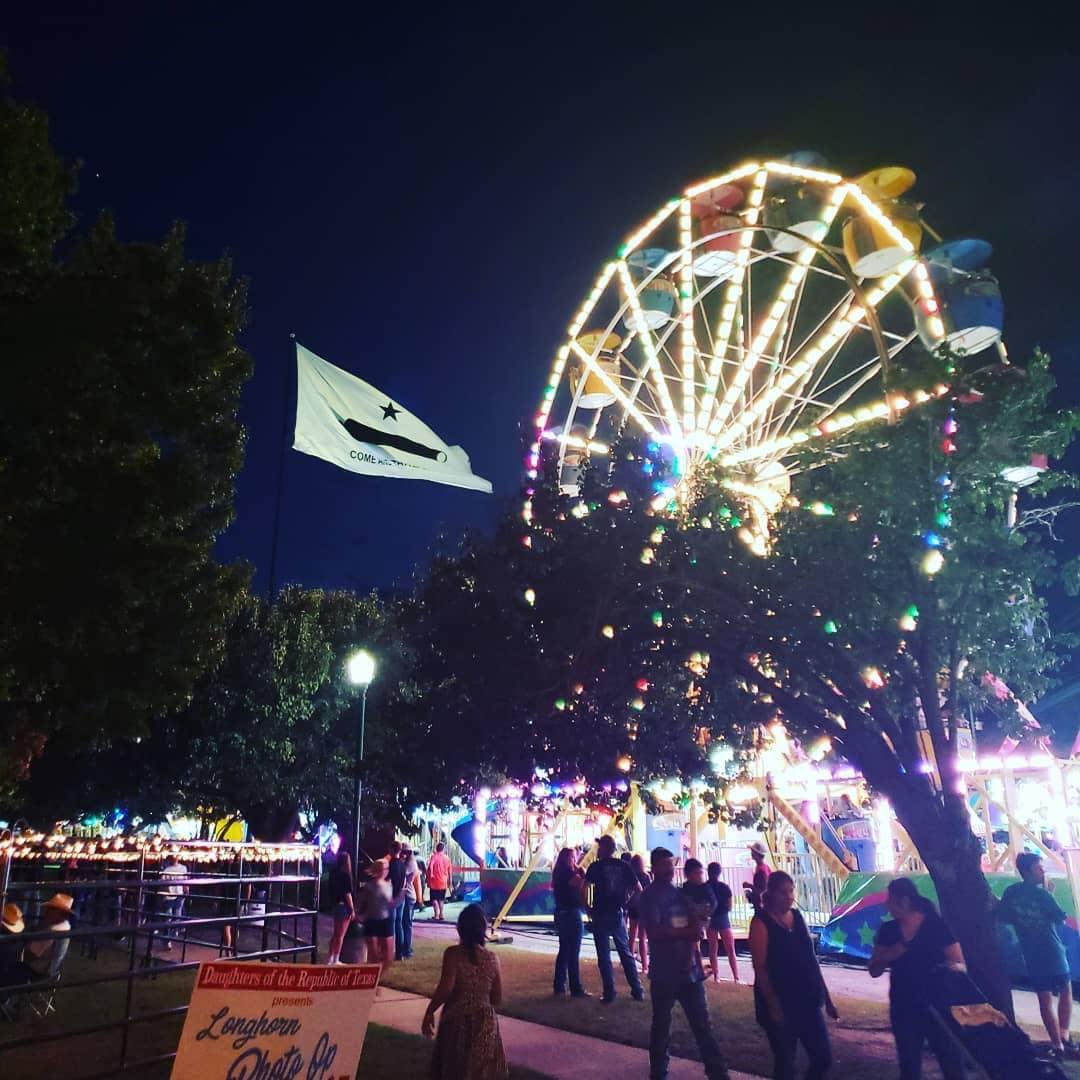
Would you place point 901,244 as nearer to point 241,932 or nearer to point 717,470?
point 717,470

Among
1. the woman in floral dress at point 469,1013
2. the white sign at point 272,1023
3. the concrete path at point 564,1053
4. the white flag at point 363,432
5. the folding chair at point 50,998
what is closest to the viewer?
the white sign at point 272,1023

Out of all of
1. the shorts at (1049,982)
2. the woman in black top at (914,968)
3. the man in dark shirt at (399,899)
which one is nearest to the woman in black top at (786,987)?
the woman in black top at (914,968)

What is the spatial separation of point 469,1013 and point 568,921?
5.62 m

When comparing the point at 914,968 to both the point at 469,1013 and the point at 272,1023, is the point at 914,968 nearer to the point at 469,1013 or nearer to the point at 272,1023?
the point at 469,1013

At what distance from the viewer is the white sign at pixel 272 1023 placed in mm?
3434

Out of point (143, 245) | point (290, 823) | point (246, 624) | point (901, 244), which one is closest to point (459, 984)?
point (143, 245)

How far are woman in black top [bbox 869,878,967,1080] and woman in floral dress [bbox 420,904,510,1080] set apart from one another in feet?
7.90

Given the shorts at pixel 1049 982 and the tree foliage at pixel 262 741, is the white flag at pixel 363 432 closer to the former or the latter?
the tree foliage at pixel 262 741

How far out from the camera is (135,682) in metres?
9.50

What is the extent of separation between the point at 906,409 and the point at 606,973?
6.87m

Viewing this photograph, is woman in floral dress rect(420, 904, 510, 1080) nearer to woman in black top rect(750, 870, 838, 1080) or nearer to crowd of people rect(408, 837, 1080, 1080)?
crowd of people rect(408, 837, 1080, 1080)

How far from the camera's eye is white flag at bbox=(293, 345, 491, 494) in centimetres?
1747

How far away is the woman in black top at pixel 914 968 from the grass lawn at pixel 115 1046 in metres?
2.75

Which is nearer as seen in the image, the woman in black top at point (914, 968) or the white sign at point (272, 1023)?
the white sign at point (272, 1023)
